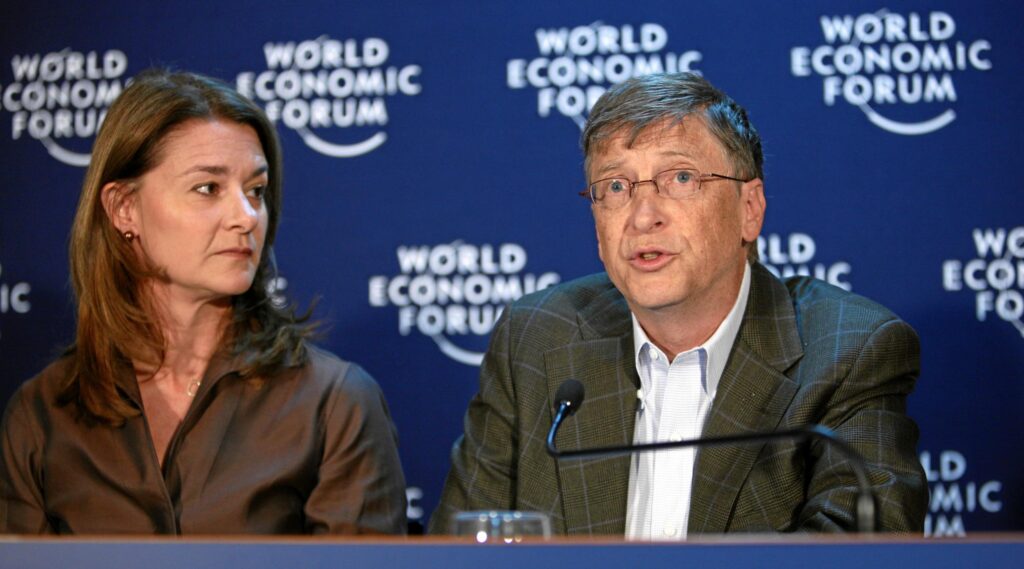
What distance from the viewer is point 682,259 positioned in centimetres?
266

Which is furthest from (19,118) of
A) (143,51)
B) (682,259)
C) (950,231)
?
(950,231)

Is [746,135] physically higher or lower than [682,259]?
higher

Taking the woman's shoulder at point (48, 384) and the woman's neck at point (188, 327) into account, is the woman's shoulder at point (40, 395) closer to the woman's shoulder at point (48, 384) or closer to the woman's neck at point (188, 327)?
the woman's shoulder at point (48, 384)

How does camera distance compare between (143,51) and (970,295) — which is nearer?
(970,295)

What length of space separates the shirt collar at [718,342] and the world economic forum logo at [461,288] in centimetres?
82

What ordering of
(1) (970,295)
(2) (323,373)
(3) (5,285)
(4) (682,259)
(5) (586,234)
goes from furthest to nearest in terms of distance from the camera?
(3) (5,285)
(5) (586,234)
(1) (970,295)
(2) (323,373)
(4) (682,259)

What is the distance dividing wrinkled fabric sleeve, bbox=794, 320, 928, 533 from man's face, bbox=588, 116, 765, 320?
39 centimetres

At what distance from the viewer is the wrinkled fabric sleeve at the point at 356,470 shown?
2.69 metres

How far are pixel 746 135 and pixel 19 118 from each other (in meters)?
2.45

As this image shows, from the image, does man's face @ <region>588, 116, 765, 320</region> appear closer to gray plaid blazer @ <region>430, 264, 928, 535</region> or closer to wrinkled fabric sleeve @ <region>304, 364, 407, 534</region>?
gray plaid blazer @ <region>430, 264, 928, 535</region>

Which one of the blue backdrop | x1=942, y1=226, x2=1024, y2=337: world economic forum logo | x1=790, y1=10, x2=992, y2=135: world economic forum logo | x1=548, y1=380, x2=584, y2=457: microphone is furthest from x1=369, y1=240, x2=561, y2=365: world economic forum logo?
x1=548, y1=380, x2=584, y2=457: microphone

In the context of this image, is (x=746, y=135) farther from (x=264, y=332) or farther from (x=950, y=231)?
(x=264, y=332)

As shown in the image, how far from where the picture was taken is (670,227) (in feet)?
8.80

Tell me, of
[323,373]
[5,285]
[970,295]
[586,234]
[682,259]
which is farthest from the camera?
[5,285]
